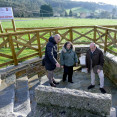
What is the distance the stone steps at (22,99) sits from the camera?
290 centimetres

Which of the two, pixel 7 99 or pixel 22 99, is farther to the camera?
pixel 22 99

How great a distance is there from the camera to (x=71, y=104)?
1.59 m

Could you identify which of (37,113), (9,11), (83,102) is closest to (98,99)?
(83,102)

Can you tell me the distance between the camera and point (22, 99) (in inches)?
131

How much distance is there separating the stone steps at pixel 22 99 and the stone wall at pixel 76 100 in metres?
1.28

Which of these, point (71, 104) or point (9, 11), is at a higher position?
point (9, 11)

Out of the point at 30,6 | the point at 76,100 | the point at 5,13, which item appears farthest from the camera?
the point at 30,6

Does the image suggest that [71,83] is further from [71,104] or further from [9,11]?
[9,11]

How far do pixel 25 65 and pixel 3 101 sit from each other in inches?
70.5

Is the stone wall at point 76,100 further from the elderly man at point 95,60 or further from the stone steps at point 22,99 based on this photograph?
the elderly man at point 95,60

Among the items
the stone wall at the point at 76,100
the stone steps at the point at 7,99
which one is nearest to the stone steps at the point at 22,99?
the stone steps at the point at 7,99

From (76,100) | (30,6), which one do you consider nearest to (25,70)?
(76,100)

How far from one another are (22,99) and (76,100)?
7.19ft

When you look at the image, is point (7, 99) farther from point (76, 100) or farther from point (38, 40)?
point (38, 40)
